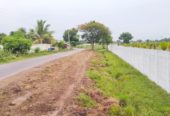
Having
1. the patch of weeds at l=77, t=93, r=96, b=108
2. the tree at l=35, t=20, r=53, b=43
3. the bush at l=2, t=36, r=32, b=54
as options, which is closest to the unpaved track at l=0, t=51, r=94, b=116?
the patch of weeds at l=77, t=93, r=96, b=108

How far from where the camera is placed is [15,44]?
51.1m

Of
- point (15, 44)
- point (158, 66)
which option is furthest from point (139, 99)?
point (15, 44)

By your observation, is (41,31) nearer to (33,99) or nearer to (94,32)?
(94,32)

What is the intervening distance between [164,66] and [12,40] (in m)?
42.2

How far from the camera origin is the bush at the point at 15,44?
50969 mm

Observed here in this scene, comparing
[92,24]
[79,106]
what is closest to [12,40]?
[92,24]

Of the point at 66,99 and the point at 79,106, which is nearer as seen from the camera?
the point at 79,106

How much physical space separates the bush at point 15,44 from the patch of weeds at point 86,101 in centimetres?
4069

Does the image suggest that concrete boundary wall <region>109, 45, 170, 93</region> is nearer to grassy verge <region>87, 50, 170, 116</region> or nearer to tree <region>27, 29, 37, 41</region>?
grassy verge <region>87, 50, 170, 116</region>

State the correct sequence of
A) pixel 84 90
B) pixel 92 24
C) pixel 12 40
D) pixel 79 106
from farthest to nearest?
pixel 92 24, pixel 12 40, pixel 84 90, pixel 79 106

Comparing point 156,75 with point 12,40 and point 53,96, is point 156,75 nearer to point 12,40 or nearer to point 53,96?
point 53,96

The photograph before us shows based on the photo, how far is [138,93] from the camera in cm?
1178

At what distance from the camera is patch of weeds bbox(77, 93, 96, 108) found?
387 inches

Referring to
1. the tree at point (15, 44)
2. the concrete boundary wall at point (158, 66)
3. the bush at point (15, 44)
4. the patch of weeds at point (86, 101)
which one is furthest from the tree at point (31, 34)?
the patch of weeds at point (86, 101)
